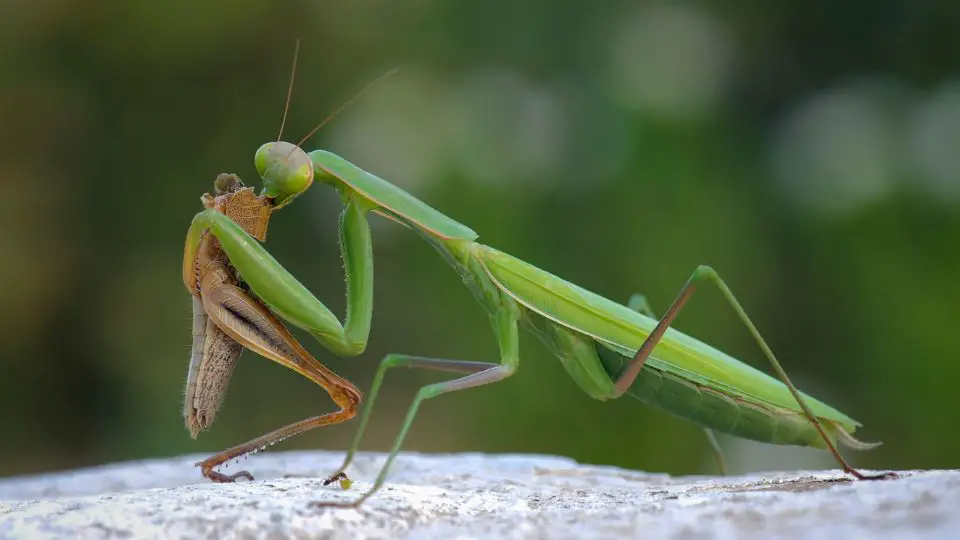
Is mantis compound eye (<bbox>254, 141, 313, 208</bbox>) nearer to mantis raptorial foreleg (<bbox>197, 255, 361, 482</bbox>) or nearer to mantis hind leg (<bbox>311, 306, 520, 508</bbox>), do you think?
mantis raptorial foreleg (<bbox>197, 255, 361, 482</bbox>)

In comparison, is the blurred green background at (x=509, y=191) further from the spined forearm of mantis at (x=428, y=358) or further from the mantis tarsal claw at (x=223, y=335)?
the mantis tarsal claw at (x=223, y=335)

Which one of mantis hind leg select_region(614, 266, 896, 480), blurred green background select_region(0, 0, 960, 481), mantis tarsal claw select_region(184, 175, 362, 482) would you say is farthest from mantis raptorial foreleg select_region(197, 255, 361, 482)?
blurred green background select_region(0, 0, 960, 481)

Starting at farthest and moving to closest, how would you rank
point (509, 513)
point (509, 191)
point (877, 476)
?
1. point (509, 191)
2. point (877, 476)
3. point (509, 513)

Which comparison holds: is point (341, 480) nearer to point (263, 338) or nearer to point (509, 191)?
point (263, 338)

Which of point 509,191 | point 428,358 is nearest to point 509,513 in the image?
point 428,358

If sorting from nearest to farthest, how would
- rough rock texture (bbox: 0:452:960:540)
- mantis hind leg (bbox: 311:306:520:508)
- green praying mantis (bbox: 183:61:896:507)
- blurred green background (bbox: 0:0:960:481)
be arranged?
rough rock texture (bbox: 0:452:960:540), mantis hind leg (bbox: 311:306:520:508), green praying mantis (bbox: 183:61:896:507), blurred green background (bbox: 0:0:960:481)

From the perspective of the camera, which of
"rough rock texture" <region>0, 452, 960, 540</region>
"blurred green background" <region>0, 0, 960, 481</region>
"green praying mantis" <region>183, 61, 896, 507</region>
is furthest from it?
"blurred green background" <region>0, 0, 960, 481</region>
